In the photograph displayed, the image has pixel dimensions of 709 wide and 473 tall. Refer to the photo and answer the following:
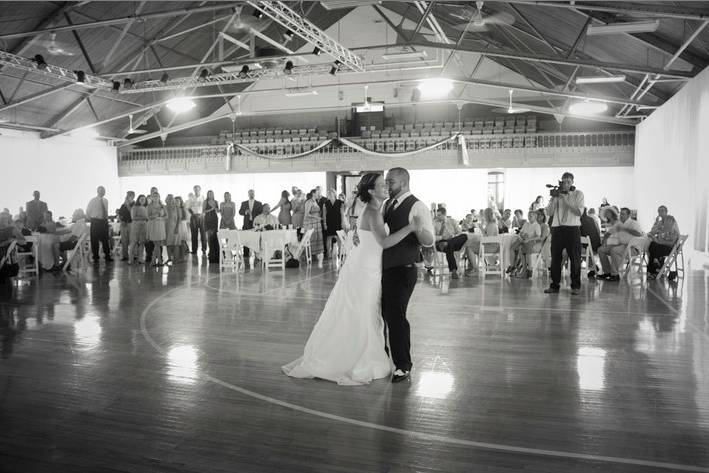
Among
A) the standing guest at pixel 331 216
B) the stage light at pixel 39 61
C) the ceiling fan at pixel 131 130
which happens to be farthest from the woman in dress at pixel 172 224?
the ceiling fan at pixel 131 130

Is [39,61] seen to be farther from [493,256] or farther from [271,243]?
[493,256]

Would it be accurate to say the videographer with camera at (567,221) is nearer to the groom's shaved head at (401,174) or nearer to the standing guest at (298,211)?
the groom's shaved head at (401,174)

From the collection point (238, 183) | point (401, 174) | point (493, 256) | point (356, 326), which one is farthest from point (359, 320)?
point (238, 183)

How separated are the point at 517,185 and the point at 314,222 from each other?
328 inches

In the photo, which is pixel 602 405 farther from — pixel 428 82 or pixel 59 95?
pixel 59 95

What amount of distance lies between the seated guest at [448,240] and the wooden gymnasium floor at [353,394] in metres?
2.96

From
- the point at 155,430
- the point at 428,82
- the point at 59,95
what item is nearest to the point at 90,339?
the point at 155,430

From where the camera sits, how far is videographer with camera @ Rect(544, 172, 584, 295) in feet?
23.4

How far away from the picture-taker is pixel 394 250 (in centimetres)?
375

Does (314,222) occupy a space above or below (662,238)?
above

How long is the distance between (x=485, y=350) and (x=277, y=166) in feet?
51.1

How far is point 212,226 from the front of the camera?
475 inches

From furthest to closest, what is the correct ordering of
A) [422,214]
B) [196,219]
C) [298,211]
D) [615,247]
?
[196,219]
[298,211]
[615,247]
[422,214]

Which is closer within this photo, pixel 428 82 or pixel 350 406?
pixel 350 406
